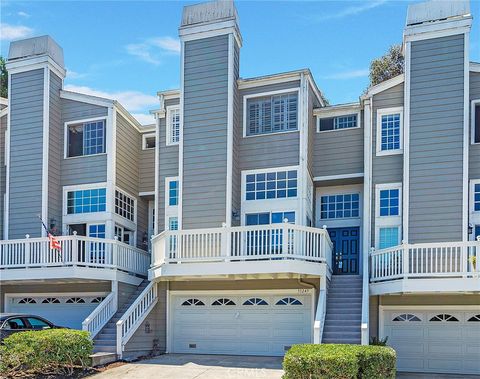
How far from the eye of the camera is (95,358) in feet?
44.4

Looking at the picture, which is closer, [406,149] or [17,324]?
[17,324]

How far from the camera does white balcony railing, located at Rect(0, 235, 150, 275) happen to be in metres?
15.8

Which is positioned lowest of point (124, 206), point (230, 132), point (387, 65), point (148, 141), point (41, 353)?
point (41, 353)

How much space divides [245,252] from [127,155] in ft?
21.0

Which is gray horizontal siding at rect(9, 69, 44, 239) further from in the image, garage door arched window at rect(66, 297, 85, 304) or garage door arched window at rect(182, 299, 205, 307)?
garage door arched window at rect(182, 299, 205, 307)

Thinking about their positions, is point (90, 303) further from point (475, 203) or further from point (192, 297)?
point (475, 203)

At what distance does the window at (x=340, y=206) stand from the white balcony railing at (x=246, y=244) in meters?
2.13

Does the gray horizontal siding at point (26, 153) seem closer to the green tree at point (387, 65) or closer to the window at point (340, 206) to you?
the window at point (340, 206)

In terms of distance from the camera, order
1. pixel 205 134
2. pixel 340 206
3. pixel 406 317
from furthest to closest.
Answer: pixel 340 206
pixel 205 134
pixel 406 317

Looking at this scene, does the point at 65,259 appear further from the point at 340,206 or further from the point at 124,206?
the point at 340,206

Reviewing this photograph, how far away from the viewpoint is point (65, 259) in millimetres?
15758

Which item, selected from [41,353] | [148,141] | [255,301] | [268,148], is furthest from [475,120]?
[41,353]

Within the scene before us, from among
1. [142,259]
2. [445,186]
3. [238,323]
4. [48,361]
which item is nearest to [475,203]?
[445,186]

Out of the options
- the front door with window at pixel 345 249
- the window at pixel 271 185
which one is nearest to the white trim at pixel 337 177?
the window at pixel 271 185
